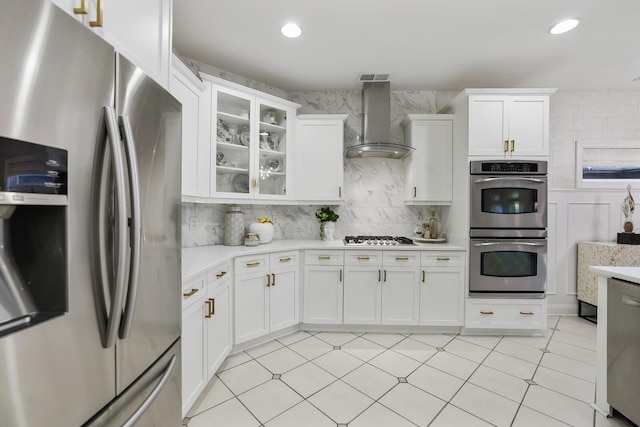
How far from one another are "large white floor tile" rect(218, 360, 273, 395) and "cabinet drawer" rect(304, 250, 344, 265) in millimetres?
1048

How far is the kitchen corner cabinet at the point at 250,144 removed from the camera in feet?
8.60

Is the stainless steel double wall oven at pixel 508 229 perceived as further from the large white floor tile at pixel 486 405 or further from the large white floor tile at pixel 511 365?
the large white floor tile at pixel 486 405

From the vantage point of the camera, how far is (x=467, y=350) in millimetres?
2512

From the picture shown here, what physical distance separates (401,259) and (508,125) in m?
1.73

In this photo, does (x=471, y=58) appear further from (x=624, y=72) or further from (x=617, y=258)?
(x=617, y=258)

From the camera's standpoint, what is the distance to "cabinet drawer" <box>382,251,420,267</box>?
2.83 metres

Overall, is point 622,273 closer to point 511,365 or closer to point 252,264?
point 511,365

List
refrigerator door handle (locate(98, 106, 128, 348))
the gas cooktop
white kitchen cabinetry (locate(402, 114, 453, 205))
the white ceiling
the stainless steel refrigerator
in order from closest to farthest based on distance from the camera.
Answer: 1. the stainless steel refrigerator
2. refrigerator door handle (locate(98, 106, 128, 348))
3. the white ceiling
4. the gas cooktop
5. white kitchen cabinetry (locate(402, 114, 453, 205))

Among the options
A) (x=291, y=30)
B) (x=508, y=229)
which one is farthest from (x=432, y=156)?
(x=291, y=30)

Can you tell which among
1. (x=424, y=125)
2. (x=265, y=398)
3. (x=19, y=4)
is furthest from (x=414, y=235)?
(x=19, y=4)

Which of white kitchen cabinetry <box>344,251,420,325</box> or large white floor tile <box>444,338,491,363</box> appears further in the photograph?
white kitchen cabinetry <box>344,251,420,325</box>

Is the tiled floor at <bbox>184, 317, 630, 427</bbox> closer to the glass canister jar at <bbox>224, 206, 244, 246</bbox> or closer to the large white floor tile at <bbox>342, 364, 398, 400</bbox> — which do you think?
the large white floor tile at <bbox>342, 364, 398, 400</bbox>

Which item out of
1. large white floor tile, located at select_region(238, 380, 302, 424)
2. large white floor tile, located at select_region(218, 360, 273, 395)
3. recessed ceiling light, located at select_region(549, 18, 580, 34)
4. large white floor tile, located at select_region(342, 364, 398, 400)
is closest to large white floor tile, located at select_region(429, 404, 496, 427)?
large white floor tile, located at select_region(342, 364, 398, 400)

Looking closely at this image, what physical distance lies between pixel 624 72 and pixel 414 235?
2.77 m
